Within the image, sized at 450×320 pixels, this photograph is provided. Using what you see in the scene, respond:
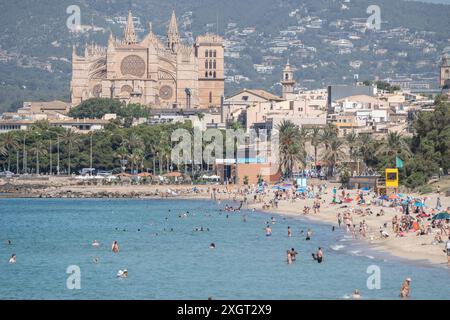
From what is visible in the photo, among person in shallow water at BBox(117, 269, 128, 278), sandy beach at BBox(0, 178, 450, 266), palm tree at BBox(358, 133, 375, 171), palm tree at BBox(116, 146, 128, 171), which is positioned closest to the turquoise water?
person in shallow water at BBox(117, 269, 128, 278)

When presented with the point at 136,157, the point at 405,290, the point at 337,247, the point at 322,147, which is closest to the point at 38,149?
the point at 136,157

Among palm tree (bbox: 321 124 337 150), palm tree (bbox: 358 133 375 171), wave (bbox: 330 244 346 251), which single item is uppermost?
palm tree (bbox: 321 124 337 150)

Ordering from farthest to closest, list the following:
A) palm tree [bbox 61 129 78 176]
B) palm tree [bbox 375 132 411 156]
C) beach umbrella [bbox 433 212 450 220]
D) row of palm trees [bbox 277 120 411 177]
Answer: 1. palm tree [bbox 61 129 78 176]
2. row of palm trees [bbox 277 120 411 177]
3. palm tree [bbox 375 132 411 156]
4. beach umbrella [bbox 433 212 450 220]

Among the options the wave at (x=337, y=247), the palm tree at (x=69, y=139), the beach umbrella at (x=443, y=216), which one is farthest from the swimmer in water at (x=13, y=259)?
the palm tree at (x=69, y=139)

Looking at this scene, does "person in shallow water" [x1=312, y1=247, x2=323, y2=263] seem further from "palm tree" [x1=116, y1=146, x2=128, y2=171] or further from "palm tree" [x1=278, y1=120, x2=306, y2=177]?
"palm tree" [x1=116, y1=146, x2=128, y2=171]

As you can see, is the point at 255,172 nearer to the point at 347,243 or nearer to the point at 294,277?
the point at 347,243

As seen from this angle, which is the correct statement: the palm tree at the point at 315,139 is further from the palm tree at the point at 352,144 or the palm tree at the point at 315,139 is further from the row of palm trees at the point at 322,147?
the palm tree at the point at 352,144
